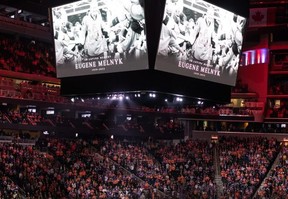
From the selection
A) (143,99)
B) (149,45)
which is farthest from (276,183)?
(149,45)

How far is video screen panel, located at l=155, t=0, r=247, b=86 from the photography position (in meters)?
13.9

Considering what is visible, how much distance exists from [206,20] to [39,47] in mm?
32706

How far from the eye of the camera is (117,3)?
13891mm

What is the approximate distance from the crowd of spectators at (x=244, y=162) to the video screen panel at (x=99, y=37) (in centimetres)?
2028

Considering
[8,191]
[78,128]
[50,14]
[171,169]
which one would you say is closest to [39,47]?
[78,128]

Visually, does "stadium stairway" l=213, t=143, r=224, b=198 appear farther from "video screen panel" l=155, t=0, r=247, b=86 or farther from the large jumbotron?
the large jumbotron

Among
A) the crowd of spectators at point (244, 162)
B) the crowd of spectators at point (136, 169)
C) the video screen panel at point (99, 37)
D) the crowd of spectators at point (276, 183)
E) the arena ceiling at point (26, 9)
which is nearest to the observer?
the video screen panel at point (99, 37)

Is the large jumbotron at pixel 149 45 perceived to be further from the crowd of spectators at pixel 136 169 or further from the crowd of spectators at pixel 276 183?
the crowd of spectators at pixel 276 183

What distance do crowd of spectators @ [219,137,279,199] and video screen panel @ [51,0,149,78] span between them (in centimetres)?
2028

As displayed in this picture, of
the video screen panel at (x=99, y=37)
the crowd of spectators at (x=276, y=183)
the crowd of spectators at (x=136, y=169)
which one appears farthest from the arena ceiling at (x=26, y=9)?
the video screen panel at (x=99, y=37)

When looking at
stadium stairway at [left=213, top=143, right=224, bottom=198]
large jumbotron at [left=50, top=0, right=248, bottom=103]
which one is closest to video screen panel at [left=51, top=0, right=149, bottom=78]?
large jumbotron at [left=50, top=0, right=248, bottom=103]

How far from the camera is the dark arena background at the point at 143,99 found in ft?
46.6

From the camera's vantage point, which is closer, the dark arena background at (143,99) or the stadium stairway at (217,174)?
the dark arena background at (143,99)

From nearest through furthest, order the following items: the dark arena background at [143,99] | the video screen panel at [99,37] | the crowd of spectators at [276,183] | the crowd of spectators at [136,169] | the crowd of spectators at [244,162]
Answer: the video screen panel at [99,37], the dark arena background at [143,99], the crowd of spectators at [136,169], the crowd of spectators at [276,183], the crowd of spectators at [244,162]
